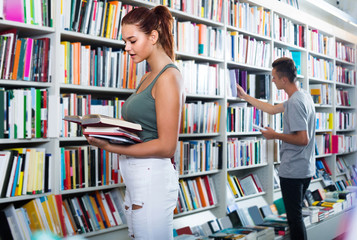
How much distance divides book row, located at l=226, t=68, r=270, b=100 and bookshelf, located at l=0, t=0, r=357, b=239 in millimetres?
48

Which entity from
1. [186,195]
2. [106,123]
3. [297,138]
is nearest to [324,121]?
[297,138]

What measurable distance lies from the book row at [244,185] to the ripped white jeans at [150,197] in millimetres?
2350

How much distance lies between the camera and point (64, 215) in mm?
2408

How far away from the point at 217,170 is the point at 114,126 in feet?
7.13

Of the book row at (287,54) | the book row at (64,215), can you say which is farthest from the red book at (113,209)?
the book row at (287,54)

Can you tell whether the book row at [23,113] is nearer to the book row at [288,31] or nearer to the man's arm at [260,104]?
the man's arm at [260,104]

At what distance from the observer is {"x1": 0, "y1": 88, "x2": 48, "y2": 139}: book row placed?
2.14 meters

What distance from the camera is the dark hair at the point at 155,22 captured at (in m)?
1.59

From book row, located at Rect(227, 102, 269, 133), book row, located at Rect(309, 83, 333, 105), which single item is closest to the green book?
book row, located at Rect(227, 102, 269, 133)

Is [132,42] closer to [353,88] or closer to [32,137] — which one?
[32,137]

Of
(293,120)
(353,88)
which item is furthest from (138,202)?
(353,88)

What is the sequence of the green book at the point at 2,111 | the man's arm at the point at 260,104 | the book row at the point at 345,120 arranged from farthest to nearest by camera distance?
1. the book row at the point at 345,120
2. the man's arm at the point at 260,104
3. the green book at the point at 2,111

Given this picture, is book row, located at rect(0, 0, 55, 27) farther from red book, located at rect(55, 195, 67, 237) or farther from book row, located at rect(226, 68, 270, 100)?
book row, located at rect(226, 68, 270, 100)

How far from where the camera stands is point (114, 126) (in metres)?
1.45
